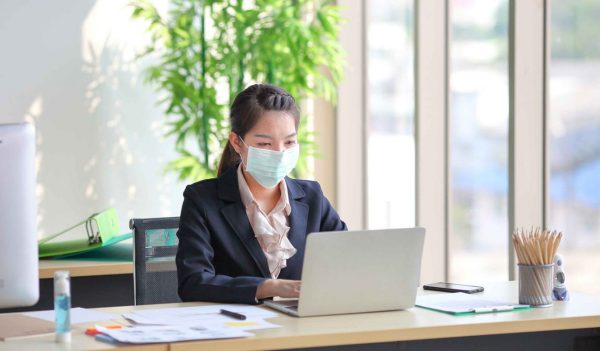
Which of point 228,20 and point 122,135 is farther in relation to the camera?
point 122,135

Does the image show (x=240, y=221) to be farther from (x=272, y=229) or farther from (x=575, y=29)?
(x=575, y=29)

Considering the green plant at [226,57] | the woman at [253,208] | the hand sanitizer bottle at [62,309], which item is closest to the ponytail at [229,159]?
the woman at [253,208]

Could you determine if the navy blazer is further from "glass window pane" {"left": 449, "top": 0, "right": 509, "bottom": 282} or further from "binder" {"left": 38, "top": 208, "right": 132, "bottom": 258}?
"glass window pane" {"left": 449, "top": 0, "right": 509, "bottom": 282}

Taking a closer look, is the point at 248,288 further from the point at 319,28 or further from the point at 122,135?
the point at 122,135

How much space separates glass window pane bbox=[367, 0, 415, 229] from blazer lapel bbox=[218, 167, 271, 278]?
2.49m

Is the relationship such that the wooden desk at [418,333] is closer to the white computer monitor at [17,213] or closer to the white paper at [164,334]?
the white paper at [164,334]

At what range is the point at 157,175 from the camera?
6074 mm

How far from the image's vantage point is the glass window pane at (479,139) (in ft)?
16.3

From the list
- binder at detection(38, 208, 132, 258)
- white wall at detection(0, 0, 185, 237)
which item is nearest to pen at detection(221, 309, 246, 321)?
binder at detection(38, 208, 132, 258)

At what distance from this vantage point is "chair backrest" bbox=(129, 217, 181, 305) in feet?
Answer: 11.0

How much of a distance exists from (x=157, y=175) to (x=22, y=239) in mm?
3815

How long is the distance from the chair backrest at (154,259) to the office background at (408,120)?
2.04 m

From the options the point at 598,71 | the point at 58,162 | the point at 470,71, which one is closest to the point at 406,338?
the point at 598,71

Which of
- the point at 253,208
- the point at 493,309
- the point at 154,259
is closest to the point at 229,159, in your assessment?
the point at 253,208
